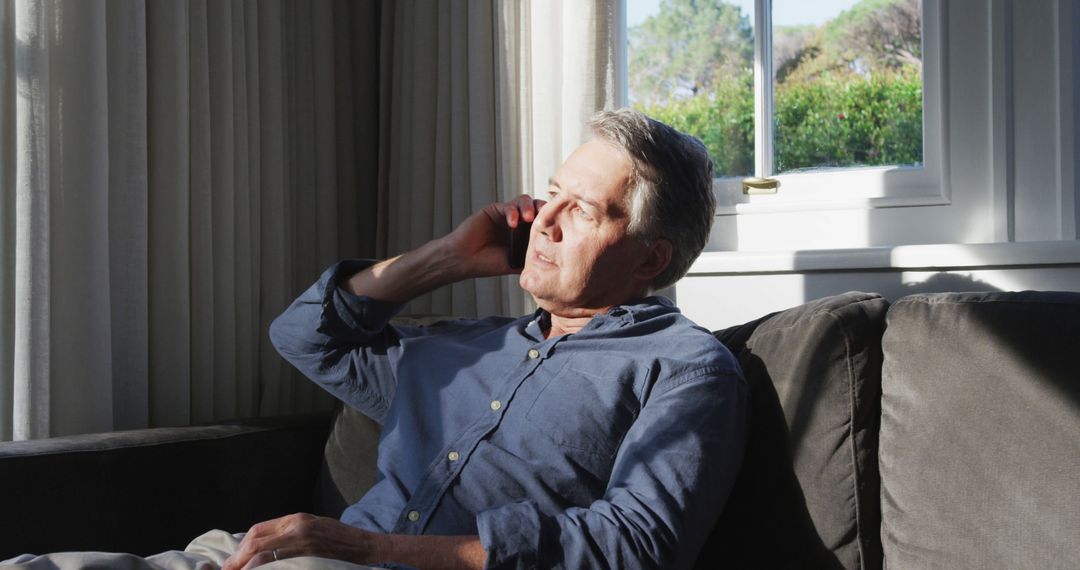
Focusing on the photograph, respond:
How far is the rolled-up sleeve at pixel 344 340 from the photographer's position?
5.44 feet

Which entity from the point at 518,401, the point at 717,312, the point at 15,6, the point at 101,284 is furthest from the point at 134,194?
the point at 717,312

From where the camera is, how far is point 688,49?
90.2 inches

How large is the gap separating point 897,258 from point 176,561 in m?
1.33

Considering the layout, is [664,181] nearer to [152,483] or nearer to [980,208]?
[980,208]

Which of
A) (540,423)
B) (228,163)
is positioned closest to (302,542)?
(540,423)

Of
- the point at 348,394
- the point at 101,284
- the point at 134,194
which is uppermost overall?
the point at 134,194

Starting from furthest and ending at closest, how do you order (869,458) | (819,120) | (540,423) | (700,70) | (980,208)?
(700,70), (819,120), (980,208), (540,423), (869,458)

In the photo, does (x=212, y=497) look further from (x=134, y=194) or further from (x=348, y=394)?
(x=134, y=194)

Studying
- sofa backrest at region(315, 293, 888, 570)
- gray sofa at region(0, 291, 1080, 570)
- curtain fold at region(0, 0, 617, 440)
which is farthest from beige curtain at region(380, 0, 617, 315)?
sofa backrest at region(315, 293, 888, 570)

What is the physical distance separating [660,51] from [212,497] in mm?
1434

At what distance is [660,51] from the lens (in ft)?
7.61

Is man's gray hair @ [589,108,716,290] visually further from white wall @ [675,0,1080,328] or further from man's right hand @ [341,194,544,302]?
white wall @ [675,0,1080,328]

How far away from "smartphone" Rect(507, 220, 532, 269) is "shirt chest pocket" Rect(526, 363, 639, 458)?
35cm

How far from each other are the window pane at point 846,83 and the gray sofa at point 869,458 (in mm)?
736
